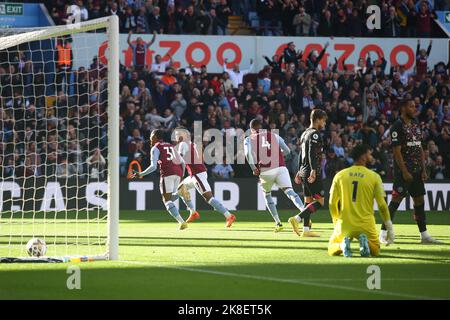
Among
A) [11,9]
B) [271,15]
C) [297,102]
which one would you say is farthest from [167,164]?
[271,15]

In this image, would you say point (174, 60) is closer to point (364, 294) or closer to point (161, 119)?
point (161, 119)

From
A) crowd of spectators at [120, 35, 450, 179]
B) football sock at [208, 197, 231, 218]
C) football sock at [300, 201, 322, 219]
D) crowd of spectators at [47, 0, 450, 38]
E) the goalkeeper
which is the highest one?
crowd of spectators at [47, 0, 450, 38]

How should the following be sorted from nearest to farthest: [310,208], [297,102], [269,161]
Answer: [310,208] < [269,161] < [297,102]

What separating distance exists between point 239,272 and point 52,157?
44.2 feet

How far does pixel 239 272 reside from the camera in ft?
36.3

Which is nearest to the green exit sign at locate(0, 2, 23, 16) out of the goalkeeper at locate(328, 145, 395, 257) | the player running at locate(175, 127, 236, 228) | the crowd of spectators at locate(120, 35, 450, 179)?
the crowd of spectators at locate(120, 35, 450, 179)

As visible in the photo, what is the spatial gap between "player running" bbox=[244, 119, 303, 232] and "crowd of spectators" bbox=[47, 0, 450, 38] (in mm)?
12574

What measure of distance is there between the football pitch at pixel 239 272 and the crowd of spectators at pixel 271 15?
14.7 metres

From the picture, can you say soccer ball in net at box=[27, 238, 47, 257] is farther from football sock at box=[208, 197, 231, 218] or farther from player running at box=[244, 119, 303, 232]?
football sock at box=[208, 197, 231, 218]

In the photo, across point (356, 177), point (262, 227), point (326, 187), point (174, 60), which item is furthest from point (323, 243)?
point (174, 60)

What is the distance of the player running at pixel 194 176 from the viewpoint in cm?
1922

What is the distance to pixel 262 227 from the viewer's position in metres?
19.3

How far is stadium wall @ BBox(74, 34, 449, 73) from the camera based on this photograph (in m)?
30.4

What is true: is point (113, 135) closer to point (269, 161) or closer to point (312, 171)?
point (312, 171)
